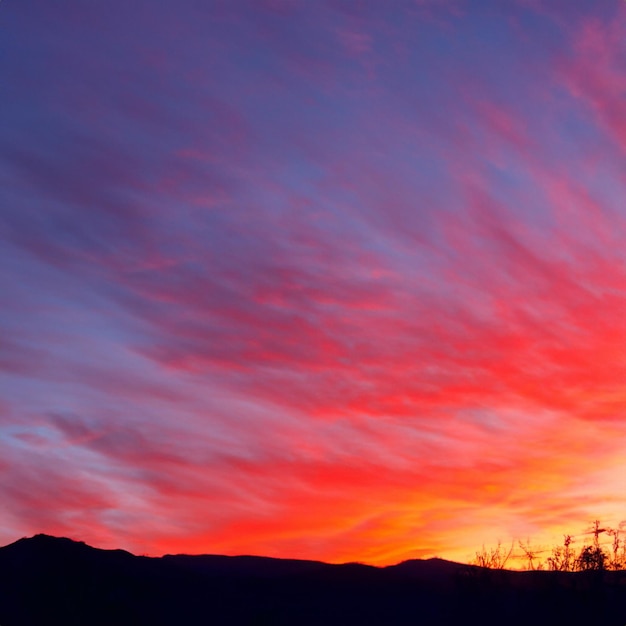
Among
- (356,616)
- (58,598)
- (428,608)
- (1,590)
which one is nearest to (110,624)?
(58,598)

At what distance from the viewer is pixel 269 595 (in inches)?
1100

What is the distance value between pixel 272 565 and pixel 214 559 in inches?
142

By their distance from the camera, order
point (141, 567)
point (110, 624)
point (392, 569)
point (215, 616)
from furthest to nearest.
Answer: point (392, 569)
point (141, 567)
point (215, 616)
point (110, 624)

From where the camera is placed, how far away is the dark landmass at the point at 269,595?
2475 centimetres

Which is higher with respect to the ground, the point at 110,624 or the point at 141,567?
the point at 141,567

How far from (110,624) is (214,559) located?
10.2 m

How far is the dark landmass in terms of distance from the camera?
81.2 feet

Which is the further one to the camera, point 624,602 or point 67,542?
point 67,542

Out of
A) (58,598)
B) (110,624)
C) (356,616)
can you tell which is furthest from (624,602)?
(58,598)

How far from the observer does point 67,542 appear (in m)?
26.8

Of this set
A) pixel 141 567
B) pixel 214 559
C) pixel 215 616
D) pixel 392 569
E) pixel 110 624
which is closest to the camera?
pixel 110 624

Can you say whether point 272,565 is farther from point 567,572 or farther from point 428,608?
point 567,572

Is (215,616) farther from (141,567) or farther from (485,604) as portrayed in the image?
(485,604)

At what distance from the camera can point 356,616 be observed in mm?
26812
